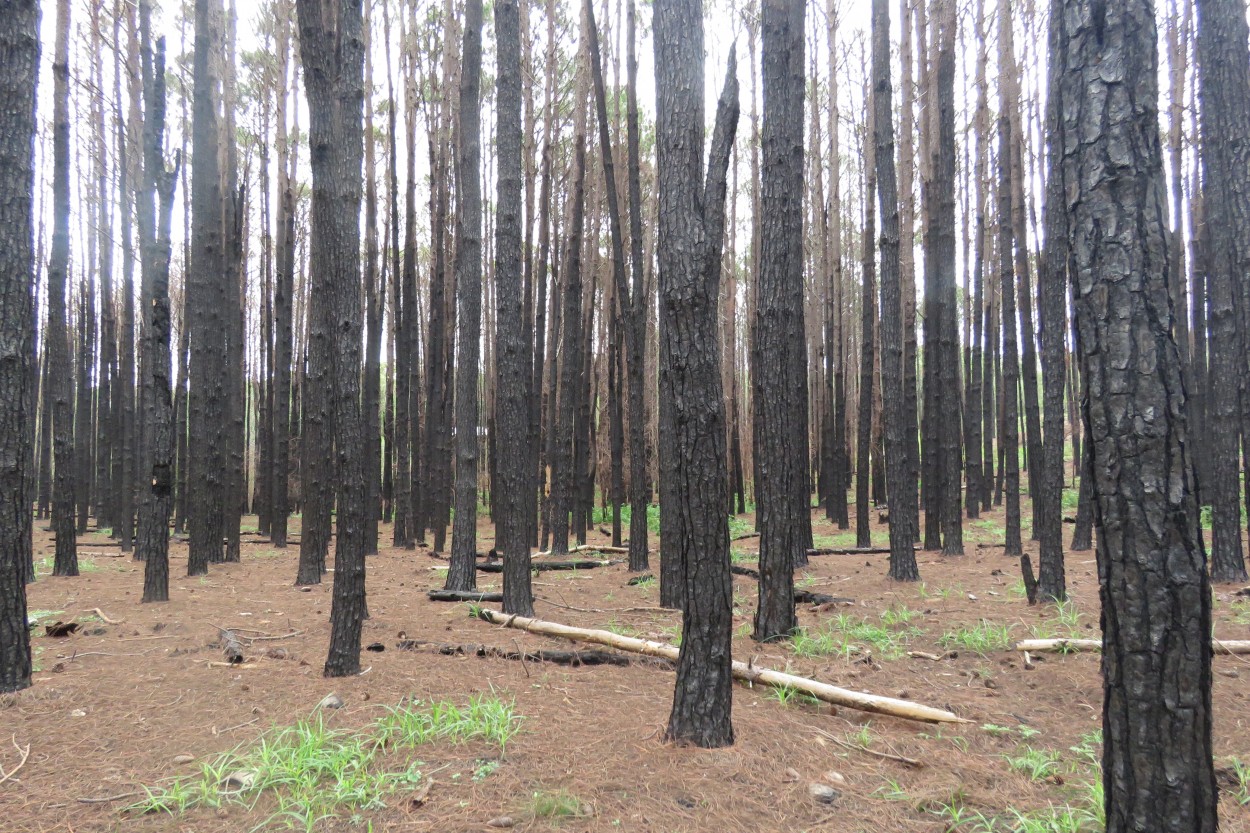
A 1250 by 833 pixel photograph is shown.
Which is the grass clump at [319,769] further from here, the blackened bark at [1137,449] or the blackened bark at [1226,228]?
the blackened bark at [1226,228]

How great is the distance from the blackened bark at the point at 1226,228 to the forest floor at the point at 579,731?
2.85 feet

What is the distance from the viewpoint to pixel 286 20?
12766mm

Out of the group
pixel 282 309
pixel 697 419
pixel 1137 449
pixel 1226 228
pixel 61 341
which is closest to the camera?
pixel 1137 449

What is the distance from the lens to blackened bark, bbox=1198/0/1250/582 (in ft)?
19.5

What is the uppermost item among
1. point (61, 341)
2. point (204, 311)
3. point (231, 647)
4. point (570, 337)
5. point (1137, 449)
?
point (204, 311)

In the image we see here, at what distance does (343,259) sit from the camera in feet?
14.7

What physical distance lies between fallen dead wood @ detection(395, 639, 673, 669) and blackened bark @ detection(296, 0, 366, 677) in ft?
2.38

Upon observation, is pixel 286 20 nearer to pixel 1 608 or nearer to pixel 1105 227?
pixel 1 608

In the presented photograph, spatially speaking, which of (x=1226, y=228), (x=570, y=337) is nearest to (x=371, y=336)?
(x=570, y=337)

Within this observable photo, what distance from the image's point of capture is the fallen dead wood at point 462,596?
7.12 m

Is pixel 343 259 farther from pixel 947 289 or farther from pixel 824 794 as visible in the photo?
pixel 947 289

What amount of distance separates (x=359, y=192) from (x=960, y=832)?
472 cm

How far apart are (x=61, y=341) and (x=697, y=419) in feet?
31.7

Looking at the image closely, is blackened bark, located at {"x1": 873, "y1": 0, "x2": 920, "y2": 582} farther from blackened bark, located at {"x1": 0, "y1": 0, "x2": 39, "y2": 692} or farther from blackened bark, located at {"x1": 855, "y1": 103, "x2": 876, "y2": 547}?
blackened bark, located at {"x1": 0, "y1": 0, "x2": 39, "y2": 692}
